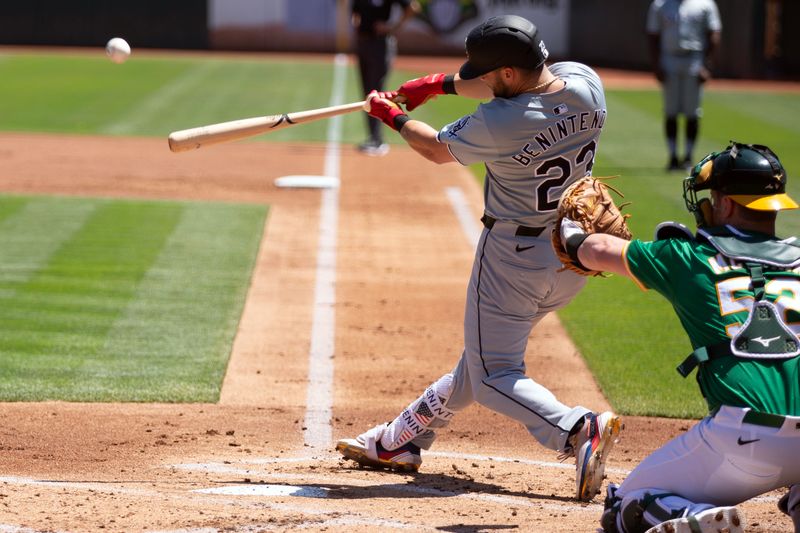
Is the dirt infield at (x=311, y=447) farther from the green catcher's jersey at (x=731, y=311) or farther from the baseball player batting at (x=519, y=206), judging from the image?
the green catcher's jersey at (x=731, y=311)

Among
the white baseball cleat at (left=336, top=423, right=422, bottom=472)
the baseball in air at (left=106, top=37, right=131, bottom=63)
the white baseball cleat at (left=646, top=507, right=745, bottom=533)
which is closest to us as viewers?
the white baseball cleat at (left=646, top=507, right=745, bottom=533)

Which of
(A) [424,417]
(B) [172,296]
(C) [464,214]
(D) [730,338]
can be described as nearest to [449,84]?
(A) [424,417]

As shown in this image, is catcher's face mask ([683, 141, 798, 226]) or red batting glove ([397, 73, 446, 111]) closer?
catcher's face mask ([683, 141, 798, 226])

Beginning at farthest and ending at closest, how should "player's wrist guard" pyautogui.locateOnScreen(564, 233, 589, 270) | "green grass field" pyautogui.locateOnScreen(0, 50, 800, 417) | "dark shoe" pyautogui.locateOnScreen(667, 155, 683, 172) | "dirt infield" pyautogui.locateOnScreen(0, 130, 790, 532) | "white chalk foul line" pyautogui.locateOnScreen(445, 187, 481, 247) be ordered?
"dark shoe" pyautogui.locateOnScreen(667, 155, 683, 172) < "white chalk foul line" pyautogui.locateOnScreen(445, 187, 481, 247) < "green grass field" pyautogui.locateOnScreen(0, 50, 800, 417) < "dirt infield" pyautogui.locateOnScreen(0, 130, 790, 532) < "player's wrist guard" pyautogui.locateOnScreen(564, 233, 589, 270)

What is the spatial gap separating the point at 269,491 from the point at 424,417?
79cm

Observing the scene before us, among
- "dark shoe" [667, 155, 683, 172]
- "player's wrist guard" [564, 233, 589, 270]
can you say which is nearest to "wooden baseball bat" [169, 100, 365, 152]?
"player's wrist guard" [564, 233, 589, 270]

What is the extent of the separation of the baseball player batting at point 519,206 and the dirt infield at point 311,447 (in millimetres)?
364

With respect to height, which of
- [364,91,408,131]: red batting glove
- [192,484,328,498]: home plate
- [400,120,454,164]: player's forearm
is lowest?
[192,484,328,498]: home plate

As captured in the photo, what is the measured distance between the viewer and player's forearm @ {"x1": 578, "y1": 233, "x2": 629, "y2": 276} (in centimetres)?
391

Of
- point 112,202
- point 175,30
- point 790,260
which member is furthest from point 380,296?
point 175,30

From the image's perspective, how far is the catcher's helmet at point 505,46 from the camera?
4.63 meters

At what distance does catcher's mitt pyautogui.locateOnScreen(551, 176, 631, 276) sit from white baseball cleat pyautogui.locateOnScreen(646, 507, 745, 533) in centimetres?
93

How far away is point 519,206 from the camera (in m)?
4.90

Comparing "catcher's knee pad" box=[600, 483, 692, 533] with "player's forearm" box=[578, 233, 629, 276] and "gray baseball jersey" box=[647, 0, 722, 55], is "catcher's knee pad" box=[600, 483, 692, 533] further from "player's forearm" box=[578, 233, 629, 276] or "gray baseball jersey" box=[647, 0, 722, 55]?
"gray baseball jersey" box=[647, 0, 722, 55]
